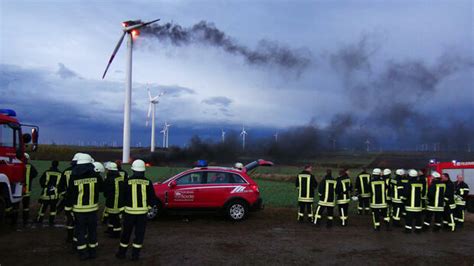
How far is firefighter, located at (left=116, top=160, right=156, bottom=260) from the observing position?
7.69 metres

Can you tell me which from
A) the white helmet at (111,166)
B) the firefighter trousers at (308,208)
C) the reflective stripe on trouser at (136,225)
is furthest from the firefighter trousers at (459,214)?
the white helmet at (111,166)

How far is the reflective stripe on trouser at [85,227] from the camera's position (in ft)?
25.2

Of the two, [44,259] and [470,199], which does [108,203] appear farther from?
[470,199]

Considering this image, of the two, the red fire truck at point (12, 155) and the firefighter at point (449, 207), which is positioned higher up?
the red fire truck at point (12, 155)

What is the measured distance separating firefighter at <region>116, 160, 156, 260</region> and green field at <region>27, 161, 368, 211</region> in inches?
380

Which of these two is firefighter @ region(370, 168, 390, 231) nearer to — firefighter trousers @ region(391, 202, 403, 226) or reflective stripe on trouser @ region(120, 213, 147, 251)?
firefighter trousers @ region(391, 202, 403, 226)

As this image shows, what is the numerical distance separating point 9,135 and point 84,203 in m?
4.79

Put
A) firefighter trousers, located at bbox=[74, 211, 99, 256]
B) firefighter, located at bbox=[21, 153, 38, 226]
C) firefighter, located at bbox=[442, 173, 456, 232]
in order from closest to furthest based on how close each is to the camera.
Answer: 1. firefighter trousers, located at bbox=[74, 211, 99, 256]
2. firefighter, located at bbox=[21, 153, 38, 226]
3. firefighter, located at bbox=[442, 173, 456, 232]

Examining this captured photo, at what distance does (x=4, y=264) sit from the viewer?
7453 mm

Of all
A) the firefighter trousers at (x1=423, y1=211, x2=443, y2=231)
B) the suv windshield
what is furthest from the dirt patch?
the suv windshield

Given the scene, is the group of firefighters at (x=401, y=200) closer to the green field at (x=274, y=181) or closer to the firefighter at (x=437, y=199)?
the firefighter at (x=437, y=199)

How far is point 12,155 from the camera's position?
10914mm

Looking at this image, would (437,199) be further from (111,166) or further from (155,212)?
(111,166)

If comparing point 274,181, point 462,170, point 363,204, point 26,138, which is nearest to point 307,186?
point 363,204
